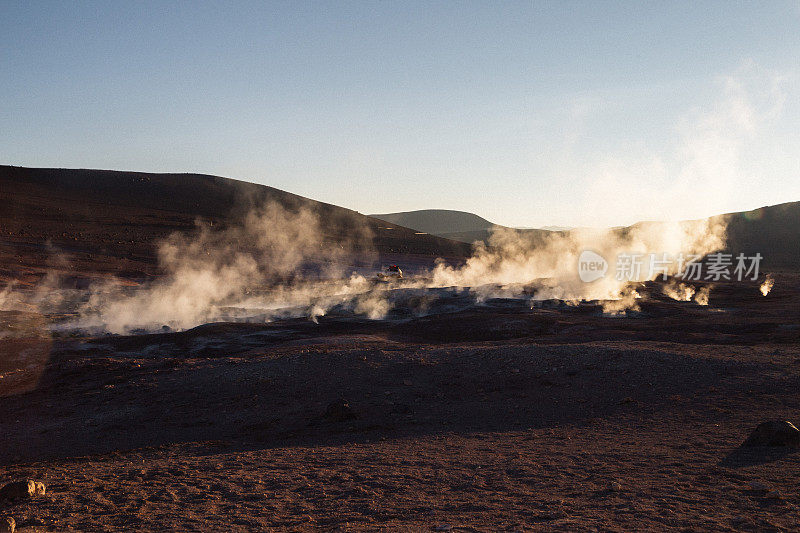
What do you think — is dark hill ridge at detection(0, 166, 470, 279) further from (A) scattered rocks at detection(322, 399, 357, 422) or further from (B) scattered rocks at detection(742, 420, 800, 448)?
(B) scattered rocks at detection(742, 420, 800, 448)

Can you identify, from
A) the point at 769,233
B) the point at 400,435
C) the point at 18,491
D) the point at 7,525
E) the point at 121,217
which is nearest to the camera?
the point at 7,525

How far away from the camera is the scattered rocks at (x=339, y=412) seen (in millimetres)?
10305

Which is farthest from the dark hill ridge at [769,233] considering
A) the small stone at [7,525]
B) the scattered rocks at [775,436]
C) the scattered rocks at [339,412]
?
the small stone at [7,525]

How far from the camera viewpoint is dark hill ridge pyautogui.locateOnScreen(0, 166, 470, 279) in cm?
4697

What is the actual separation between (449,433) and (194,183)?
10411 centimetres

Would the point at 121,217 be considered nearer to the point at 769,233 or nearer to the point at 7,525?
the point at 7,525

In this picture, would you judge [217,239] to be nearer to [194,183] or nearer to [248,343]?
[194,183]

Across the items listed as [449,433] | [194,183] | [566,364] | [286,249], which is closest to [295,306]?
[566,364]

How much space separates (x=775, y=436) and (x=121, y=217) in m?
79.1

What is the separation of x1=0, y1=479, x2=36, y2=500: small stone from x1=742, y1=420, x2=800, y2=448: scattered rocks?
926 cm

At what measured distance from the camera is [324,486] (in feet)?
22.0

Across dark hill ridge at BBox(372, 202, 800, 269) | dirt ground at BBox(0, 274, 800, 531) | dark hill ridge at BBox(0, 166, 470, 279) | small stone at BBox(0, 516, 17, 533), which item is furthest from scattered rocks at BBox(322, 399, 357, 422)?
dark hill ridge at BBox(372, 202, 800, 269)

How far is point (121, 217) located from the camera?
73.0m

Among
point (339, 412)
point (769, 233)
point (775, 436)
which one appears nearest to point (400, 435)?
point (339, 412)
